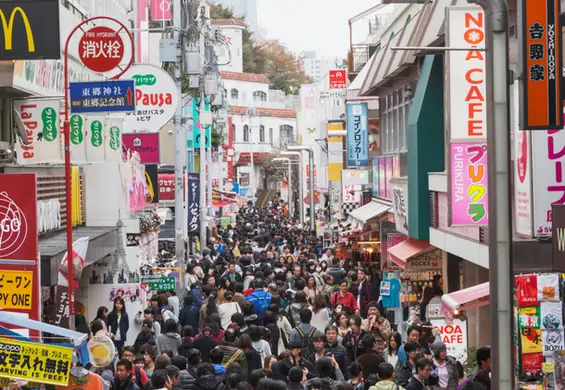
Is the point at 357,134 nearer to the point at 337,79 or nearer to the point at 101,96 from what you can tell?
the point at 101,96

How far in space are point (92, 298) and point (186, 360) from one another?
22.2 ft

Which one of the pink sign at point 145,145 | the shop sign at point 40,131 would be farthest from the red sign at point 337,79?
the shop sign at point 40,131

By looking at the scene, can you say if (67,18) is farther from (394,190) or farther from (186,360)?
(186,360)

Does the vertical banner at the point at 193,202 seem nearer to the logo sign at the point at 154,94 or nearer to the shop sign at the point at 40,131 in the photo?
the logo sign at the point at 154,94

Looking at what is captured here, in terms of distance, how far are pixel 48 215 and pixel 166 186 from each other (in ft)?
57.4

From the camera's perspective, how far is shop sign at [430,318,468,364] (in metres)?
15.3

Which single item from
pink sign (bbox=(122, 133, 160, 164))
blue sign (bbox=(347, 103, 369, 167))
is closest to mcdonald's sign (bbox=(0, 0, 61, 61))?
pink sign (bbox=(122, 133, 160, 164))

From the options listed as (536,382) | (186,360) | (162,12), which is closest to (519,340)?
(536,382)

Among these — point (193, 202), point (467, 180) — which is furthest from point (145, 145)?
point (467, 180)

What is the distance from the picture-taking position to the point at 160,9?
40.6 m

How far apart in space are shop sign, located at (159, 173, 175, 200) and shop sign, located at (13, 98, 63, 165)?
14784 mm

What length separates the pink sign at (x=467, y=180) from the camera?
16.2m

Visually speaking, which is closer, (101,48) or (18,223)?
(18,223)

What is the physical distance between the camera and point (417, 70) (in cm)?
2509
